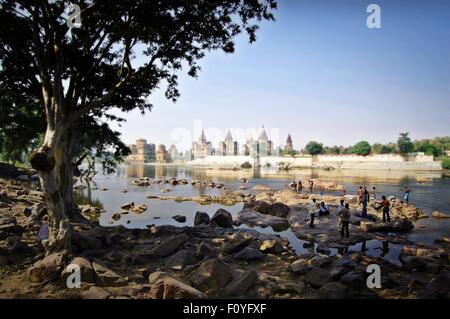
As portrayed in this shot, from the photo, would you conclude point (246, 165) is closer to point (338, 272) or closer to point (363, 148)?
point (363, 148)

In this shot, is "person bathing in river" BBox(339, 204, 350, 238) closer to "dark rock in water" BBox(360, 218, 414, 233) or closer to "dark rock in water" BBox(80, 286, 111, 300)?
"dark rock in water" BBox(360, 218, 414, 233)

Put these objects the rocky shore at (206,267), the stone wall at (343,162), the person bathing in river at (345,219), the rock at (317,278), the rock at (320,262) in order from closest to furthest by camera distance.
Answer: the rocky shore at (206,267)
the rock at (317,278)
the rock at (320,262)
the person bathing in river at (345,219)
the stone wall at (343,162)

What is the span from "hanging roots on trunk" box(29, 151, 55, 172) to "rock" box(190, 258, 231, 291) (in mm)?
5772

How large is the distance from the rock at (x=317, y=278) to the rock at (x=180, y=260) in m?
3.90

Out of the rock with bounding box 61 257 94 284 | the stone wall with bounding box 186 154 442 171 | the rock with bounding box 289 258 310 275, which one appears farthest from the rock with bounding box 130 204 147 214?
the stone wall with bounding box 186 154 442 171

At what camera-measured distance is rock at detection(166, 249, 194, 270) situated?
1074cm

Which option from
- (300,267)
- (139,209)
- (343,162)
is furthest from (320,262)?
(343,162)

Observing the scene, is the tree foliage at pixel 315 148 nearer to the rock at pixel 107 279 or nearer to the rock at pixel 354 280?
the rock at pixel 354 280

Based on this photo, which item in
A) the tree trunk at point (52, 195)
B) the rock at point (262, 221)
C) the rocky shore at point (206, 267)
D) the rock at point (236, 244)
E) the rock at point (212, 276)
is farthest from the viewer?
the rock at point (262, 221)

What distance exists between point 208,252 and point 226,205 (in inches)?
816

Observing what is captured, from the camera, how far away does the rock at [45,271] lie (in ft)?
29.7

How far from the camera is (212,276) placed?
9.12 meters

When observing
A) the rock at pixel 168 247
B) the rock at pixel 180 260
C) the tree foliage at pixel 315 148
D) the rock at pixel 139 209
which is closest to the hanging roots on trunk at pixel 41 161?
the rock at pixel 168 247

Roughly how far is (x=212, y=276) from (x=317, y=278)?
309 centimetres
